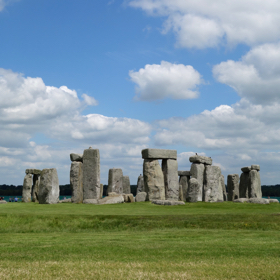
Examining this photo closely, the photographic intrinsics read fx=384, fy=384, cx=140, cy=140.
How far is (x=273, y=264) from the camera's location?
6.81m

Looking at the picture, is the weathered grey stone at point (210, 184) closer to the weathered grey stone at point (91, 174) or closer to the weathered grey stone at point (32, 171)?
the weathered grey stone at point (91, 174)

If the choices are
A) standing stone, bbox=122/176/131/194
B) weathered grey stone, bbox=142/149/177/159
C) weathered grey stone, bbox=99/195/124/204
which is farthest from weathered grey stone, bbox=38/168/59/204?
standing stone, bbox=122/176/131/194

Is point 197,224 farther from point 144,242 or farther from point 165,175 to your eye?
point 165,175

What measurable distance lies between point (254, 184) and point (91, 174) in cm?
1468

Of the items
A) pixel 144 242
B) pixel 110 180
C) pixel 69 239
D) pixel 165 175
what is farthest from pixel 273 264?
pixel 110 180

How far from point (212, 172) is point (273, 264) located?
21376 mm

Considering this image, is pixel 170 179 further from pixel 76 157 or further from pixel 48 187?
pixel 48 187

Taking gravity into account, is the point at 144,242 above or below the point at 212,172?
below

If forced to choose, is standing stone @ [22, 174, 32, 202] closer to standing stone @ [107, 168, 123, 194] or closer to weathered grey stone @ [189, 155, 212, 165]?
standing stone @ [107, 168, 123, 194]

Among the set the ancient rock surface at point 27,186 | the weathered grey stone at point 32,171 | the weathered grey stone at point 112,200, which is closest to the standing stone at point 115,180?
the weathered grey stone at point 32,171

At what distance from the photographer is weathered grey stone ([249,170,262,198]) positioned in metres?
31.2

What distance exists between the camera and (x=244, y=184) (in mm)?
33281

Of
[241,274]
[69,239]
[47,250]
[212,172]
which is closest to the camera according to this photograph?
[241,274]

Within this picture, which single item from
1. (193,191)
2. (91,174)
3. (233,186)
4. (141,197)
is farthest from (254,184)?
(91,174)
